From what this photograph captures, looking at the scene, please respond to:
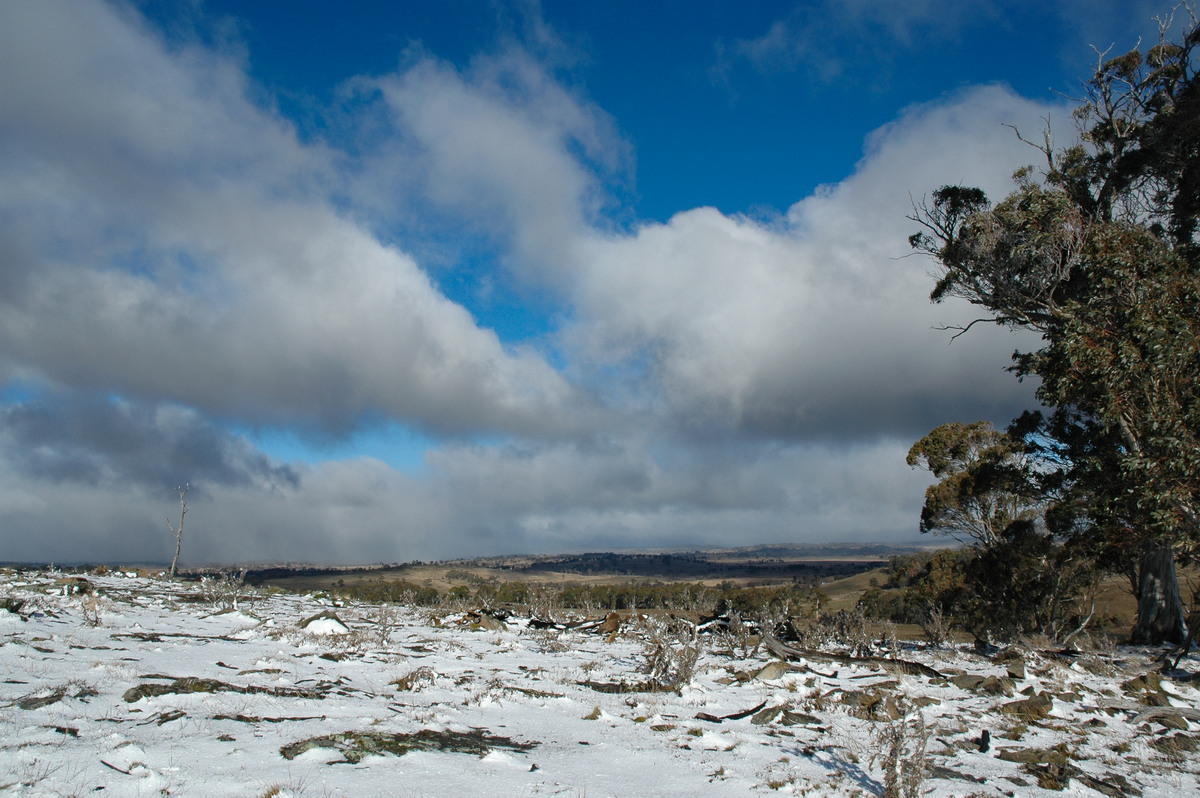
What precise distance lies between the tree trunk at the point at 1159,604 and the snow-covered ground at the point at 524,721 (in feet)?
24.0

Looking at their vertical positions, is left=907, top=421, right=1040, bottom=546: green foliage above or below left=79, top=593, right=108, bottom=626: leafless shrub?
above

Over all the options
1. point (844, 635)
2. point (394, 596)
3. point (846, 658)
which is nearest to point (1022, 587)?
point (844, 635)

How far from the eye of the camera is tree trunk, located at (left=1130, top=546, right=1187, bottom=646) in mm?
18556

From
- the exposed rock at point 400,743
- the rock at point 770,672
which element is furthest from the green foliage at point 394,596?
the exposed rock at point 400,743

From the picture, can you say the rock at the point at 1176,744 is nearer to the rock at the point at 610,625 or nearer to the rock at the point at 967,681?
the rock at the point at 967,681

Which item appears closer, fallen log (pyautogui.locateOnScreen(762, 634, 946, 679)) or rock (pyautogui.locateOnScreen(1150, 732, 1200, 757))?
rock (pyautogui.locateOnScreen(1150, 732, 1200, 757))

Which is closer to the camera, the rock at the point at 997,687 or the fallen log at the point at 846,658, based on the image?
the rock at the point at 997,687

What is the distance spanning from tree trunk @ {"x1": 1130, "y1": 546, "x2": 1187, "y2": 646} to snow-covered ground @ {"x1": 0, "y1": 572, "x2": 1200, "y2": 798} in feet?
24.0

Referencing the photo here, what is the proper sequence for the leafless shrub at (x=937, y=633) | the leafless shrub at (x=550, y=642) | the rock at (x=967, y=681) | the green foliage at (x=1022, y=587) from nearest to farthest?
the rock at (x=967, y=681) < the leafless shrub at (x=550, y=642) < the leafless shrub at (x=937, y=633) < the green foliage at (x=1022, y=587)

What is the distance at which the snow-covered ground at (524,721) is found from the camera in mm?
4957

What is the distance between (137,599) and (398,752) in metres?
17.5

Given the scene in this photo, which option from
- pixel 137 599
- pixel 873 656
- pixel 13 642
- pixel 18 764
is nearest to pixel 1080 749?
pixel 873 656

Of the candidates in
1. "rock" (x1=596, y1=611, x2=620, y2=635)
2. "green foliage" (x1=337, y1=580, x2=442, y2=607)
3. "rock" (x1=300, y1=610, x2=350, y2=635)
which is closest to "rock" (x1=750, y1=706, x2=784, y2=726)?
"rock" (x1=300, y1=610, x2=350, y2=635)

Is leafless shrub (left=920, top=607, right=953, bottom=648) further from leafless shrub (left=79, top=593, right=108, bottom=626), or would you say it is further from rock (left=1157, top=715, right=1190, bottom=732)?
leafless shrub (left=79, top=593, right=108, bottom=626)
